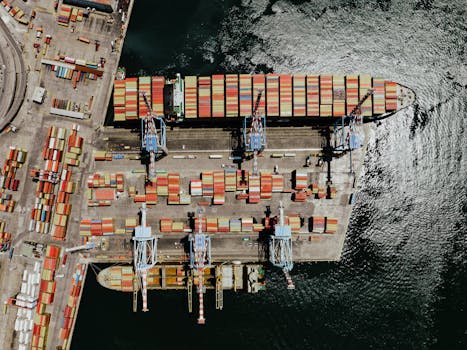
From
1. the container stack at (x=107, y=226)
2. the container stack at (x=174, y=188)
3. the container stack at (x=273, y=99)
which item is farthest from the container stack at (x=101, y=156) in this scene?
the container stack at (x=273, y=99)

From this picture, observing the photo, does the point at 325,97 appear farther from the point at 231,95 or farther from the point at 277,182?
the point at 277,182

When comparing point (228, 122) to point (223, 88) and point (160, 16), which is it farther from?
point (160, 16)

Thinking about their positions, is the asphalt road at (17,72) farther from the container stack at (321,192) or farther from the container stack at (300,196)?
the container stack at (321,192)

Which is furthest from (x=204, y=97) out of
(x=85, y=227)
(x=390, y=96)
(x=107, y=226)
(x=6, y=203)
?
(x=6, y=203)

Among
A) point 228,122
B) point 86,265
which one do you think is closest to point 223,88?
point 228,122

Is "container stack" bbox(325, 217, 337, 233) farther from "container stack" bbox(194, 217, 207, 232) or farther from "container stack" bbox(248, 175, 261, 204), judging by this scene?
"container stack" bbox(194, 217, 207, 232)
